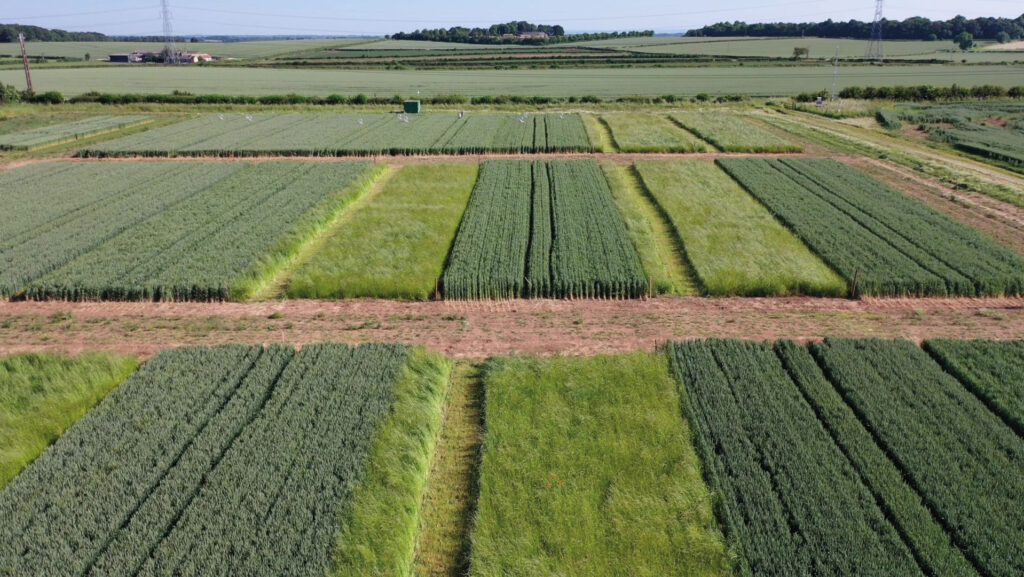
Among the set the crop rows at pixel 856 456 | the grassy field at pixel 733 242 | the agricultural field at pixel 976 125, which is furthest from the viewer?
the agricultural field at pixel 976 125

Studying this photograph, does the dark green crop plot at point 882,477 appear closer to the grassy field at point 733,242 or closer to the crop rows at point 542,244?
the grassy field at point 733,242

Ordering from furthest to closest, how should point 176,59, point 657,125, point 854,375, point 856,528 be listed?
point 176,59
point 657,125
point 854,375
point 856,528

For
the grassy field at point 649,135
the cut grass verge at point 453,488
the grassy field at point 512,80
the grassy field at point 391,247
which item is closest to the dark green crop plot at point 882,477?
the cut grass verge at point 453,488

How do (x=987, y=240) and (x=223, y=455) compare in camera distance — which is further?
(x=987, y=240)

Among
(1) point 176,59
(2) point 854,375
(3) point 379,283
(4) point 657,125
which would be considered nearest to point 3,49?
(1) point 176,59

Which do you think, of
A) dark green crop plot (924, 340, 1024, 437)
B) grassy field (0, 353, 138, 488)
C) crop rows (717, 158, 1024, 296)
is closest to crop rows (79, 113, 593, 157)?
crop rows (717, 158, 1024, 296)

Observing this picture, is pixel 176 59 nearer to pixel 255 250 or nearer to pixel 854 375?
pixel 255 250
